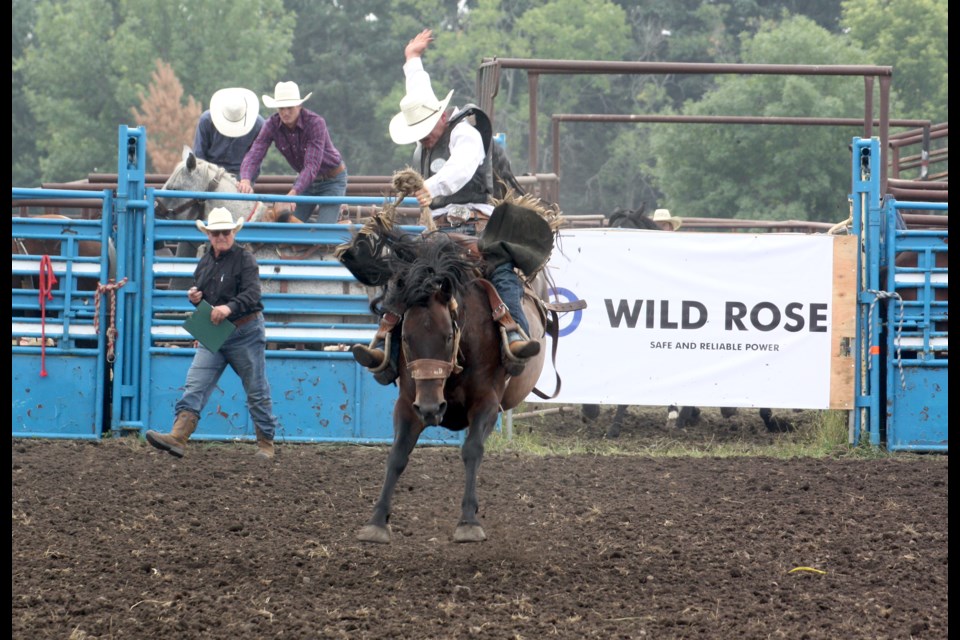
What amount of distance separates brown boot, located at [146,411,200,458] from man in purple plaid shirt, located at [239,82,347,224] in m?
2.27

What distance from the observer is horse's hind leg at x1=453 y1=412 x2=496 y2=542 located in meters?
6.26

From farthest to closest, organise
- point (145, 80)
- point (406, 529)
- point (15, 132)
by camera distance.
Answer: point (15, 132) < point (145, 80) < point (406, 529)

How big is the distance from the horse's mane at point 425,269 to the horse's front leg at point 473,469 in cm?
64

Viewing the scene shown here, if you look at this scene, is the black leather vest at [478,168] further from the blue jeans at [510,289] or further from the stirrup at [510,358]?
the stirrup at [510,358]

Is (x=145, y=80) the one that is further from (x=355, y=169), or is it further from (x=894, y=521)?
(x=894, y=521)

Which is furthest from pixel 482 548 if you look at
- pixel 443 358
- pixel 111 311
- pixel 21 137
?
pixel 21 137

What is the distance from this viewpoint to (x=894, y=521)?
7359mm

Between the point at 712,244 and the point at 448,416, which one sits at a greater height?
the point at 712,244

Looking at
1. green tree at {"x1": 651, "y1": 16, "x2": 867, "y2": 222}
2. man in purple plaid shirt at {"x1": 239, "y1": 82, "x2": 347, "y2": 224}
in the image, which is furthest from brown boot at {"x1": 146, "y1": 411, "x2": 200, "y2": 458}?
green tree at {"x1": 651, "y1": 16, "x2": 867, "y2": 222}

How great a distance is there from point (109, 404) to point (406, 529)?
14.5ft

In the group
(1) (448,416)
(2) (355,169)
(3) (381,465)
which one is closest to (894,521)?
(1) (448,416)

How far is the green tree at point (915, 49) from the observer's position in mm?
39250

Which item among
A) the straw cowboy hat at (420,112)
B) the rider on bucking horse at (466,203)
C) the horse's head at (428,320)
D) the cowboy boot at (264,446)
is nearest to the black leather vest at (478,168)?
the rider on bucking horse at (466,203)

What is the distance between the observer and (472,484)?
642 centimetres
